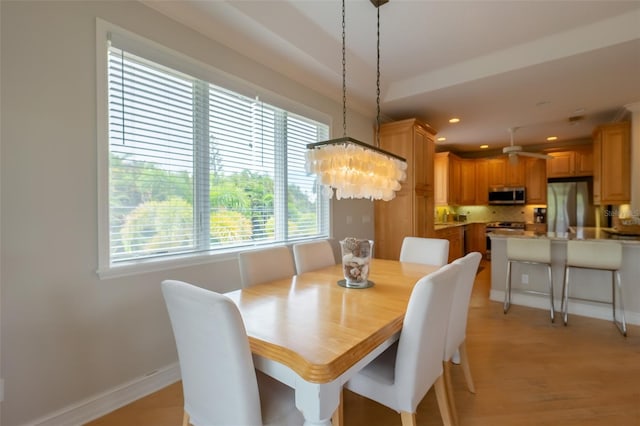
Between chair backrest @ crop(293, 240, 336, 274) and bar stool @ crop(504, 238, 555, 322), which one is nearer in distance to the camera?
chair backrest @ crop(293, 240, 336, 274)

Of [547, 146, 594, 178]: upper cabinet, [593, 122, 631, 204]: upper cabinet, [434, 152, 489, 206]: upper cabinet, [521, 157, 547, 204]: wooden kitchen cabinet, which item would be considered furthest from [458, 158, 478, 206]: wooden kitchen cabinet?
[593, 122, 631, 204]: upper cabinet

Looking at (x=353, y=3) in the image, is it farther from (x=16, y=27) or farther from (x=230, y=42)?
(x=16, y=27)

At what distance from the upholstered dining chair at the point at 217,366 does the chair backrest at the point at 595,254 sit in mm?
3285

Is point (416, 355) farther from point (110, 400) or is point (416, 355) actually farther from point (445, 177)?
point (445, 177)

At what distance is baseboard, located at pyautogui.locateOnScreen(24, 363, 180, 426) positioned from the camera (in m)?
1.55

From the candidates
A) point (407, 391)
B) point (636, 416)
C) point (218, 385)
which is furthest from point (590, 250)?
point (218, 385)

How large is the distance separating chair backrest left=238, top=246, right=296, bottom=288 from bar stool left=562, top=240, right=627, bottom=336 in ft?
9.64

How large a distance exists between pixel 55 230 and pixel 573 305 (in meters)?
4.73

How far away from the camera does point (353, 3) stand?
7.06 feet

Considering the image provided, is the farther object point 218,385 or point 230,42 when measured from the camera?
point 230,42

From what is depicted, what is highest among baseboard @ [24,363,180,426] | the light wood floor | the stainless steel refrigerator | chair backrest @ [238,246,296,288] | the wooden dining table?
the stainless steel refrigerator

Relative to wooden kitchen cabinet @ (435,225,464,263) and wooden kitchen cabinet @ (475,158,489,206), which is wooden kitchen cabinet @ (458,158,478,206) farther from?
wooden kitchen cabinet @ (435,225,464,263)

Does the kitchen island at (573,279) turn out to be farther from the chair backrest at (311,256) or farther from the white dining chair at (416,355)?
the white dining chair at (416,355)

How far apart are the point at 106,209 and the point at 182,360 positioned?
1.09 m
